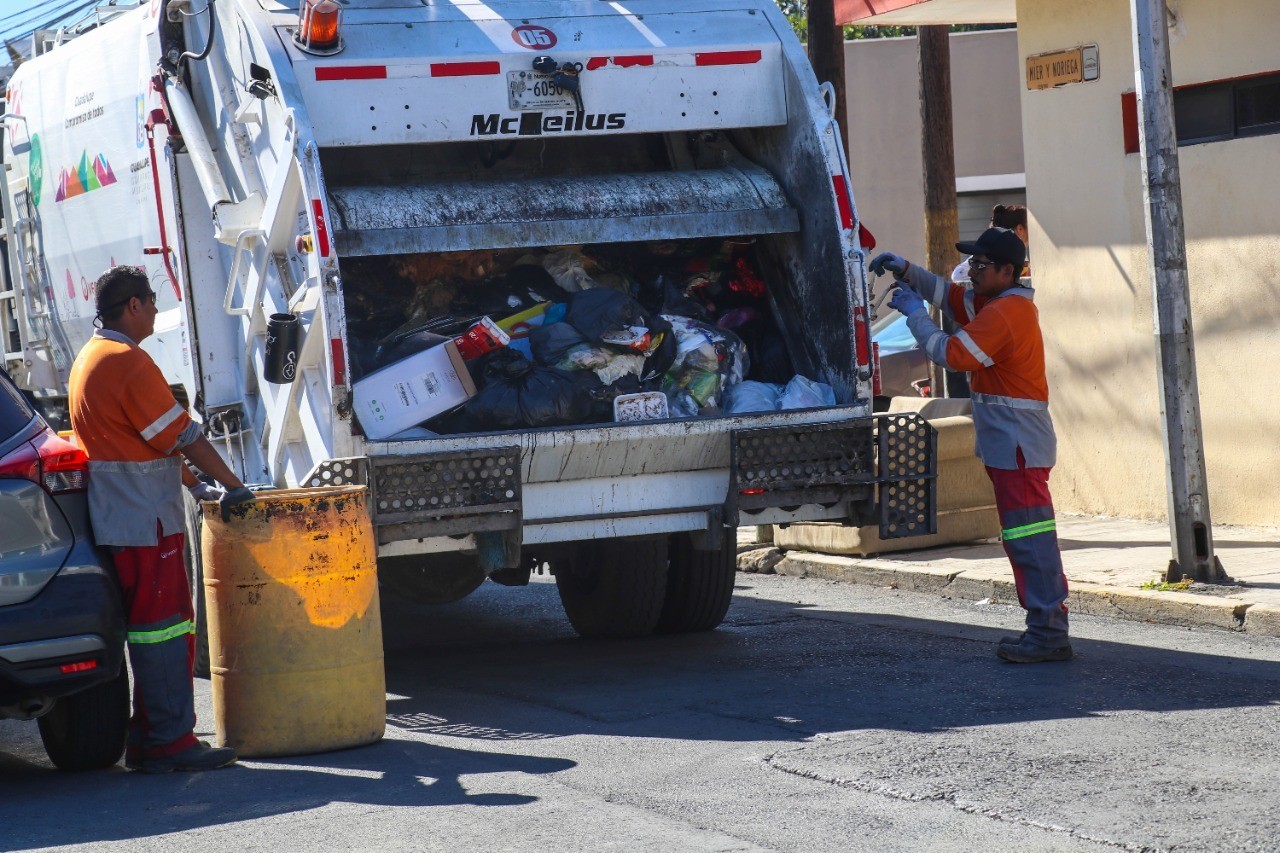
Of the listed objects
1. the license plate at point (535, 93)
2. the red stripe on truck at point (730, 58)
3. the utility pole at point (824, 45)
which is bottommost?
the license plate at point (535, 93)

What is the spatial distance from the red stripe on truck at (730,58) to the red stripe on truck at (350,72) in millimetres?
1253

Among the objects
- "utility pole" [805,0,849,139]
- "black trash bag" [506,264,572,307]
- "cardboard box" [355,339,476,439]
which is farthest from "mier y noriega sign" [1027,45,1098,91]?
"cardboard box" [355,339,476,439]

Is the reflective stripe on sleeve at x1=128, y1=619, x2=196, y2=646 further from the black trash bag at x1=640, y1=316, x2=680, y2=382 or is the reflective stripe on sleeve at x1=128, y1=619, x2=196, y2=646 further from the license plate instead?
the license plate

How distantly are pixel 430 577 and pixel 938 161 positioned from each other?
5962mm

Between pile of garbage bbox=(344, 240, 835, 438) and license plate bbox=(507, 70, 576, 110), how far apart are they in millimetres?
634

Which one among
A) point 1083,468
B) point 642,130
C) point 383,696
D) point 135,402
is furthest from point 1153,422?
point 135,402

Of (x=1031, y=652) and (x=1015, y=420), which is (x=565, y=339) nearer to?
(x=1015, y=420)

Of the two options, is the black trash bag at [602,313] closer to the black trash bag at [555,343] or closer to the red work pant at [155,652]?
the black trash bag at [555,343]

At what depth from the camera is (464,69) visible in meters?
6.96

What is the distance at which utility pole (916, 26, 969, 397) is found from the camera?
12.0 meters

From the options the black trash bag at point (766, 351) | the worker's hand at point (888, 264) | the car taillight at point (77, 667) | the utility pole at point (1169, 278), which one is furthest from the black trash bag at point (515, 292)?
the utility pole at point (1169, 278)

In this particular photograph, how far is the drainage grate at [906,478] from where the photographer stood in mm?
6883

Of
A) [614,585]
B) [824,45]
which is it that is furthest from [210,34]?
[824,45]

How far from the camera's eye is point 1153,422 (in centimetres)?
1032
